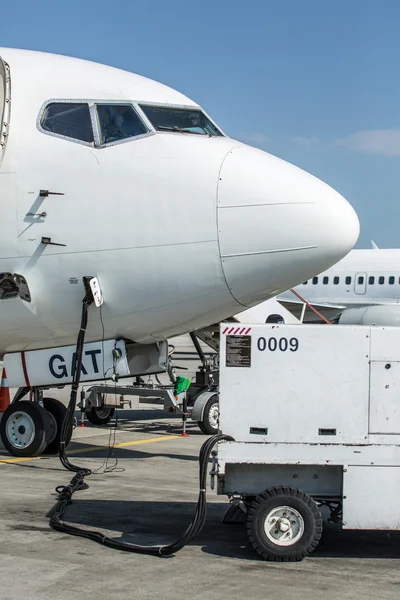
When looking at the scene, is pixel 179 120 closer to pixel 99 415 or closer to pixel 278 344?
pixel 278 344

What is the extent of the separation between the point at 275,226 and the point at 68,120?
9.31ft

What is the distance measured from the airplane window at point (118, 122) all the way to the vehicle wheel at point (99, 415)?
6.46m

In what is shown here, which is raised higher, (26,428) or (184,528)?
(26,428)

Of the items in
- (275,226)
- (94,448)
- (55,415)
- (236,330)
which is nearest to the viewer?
(236,330)

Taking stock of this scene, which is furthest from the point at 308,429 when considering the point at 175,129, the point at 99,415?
the point at 99,415

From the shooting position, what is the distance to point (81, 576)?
6.14m

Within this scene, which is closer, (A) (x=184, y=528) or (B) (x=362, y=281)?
(A) (x=184, y=528)

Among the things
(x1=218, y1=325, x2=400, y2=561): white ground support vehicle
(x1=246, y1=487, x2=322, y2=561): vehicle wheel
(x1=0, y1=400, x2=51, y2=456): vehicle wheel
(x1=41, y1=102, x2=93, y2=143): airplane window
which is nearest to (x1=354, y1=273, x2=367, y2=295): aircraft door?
(x1=0, y1=400, x2=51, y2=456): vehicle wheel

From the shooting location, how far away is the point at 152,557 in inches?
265

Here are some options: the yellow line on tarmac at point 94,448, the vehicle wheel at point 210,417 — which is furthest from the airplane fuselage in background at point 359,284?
the yellow line on tarmac at point 94,448

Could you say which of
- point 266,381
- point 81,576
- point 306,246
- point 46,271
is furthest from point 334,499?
point 46,271

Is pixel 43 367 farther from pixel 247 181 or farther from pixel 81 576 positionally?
pixel 81 576

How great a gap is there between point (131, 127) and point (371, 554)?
5579 millimetres

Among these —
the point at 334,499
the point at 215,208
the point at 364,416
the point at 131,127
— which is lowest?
the point at 334,499
